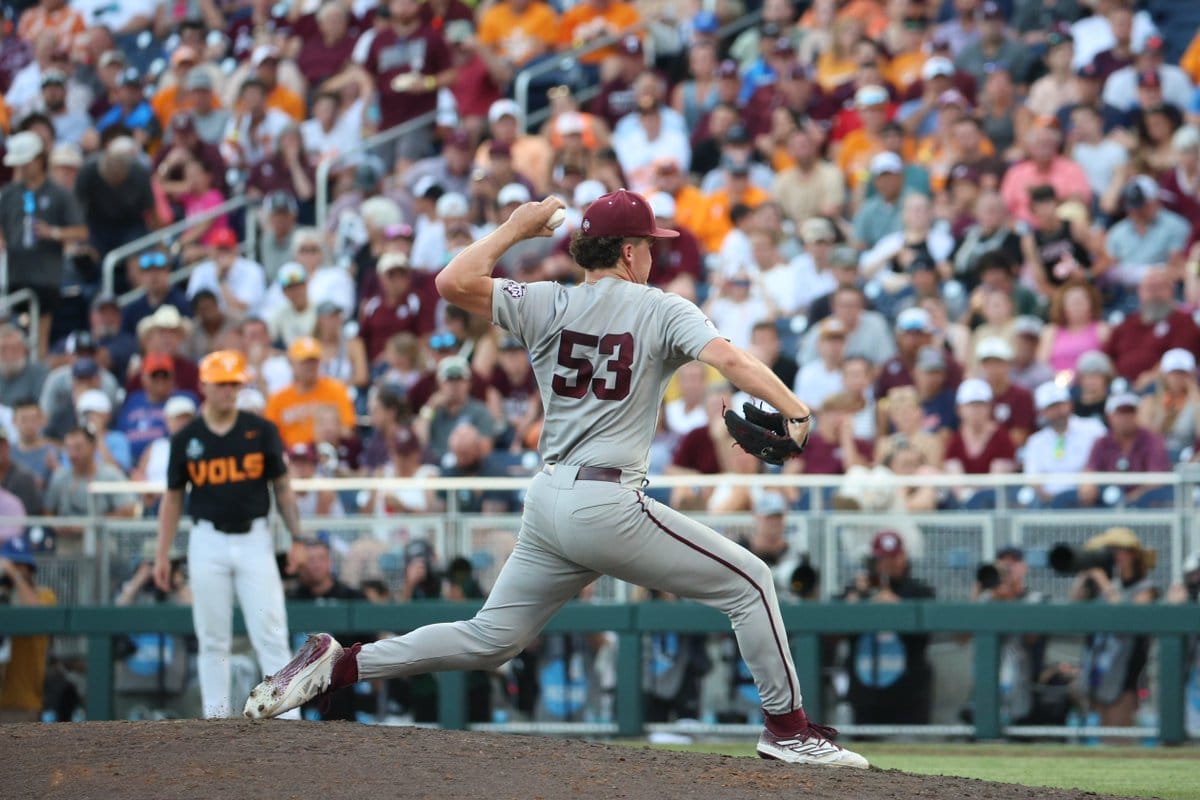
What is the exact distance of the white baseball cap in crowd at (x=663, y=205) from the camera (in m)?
15.0

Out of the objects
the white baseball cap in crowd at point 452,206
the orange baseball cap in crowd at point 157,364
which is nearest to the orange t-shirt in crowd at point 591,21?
the white baseball cap in crowd at point 452,206

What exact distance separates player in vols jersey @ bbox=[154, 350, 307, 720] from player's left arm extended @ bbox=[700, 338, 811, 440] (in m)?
4.54

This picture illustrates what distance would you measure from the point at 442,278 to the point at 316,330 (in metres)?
8.91

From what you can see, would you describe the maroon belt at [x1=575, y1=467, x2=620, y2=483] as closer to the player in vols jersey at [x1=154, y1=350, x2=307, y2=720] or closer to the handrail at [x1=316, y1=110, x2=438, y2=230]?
the player in vols jersey at [x1=154, y1=350, x2=307, y2=720]

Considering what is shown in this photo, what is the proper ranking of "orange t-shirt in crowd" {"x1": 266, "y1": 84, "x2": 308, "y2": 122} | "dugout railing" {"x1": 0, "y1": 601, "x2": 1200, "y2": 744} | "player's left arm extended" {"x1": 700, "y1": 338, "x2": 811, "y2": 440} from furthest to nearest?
"orange t-shirt in crowd" {"x1": 266, "y1": 84, "x2": 308, "y2": 122} → "dugout railing" {"x1": 0, "y1": 601, "x2": 1200, "y2": 744} → "player's left arm extended" {"x1": 700, "y1": 338, "x2": 811, "y2": 440}

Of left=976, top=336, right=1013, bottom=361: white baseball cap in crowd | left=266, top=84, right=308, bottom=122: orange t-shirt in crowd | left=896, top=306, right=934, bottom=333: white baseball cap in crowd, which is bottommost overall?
left=976, top=336, right=1013, bottom=361: white baseball cap in crowd

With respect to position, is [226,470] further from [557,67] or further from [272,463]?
[557,67]

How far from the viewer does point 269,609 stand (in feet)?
33.4

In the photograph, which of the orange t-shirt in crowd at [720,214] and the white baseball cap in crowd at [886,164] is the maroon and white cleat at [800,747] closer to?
the white baseball cap in crowd at [886,164]

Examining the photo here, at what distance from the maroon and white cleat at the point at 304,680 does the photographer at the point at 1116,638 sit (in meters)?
5.89

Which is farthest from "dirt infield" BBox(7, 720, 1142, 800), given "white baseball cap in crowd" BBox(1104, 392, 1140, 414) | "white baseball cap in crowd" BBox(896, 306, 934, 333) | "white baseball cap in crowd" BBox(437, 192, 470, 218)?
"white baseball cap in crowd" BBox(437, 192, 470, 218)

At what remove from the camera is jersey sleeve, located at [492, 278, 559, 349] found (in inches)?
266

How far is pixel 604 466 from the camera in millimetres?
6648

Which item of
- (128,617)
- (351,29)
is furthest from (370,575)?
(351,29)
